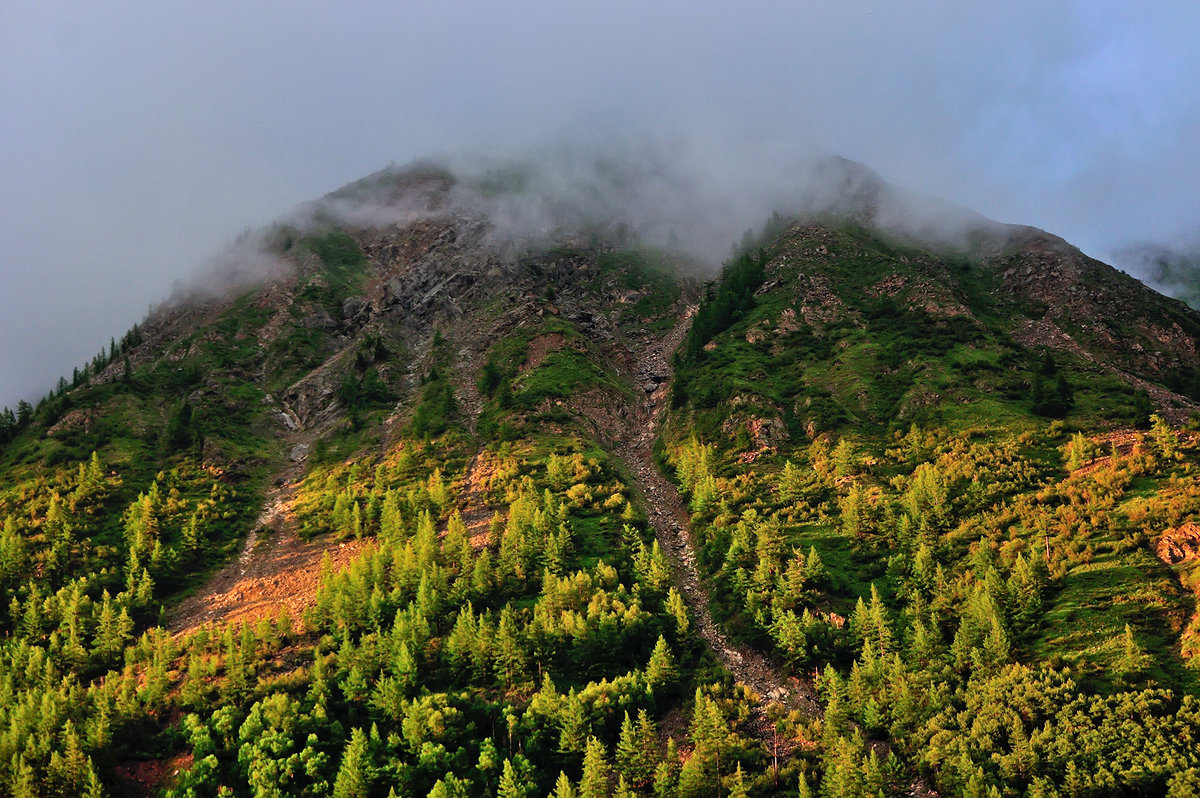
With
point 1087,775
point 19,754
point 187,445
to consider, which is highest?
point 187,445

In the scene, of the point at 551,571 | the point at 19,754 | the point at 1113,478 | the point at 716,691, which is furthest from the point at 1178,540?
the point at 19,754

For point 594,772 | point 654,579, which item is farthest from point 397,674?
point 654,579

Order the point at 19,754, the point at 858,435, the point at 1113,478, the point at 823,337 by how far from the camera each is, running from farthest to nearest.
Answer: the point at 823,337
the point at 858,435
the point at 1113,478
the point at 19,754

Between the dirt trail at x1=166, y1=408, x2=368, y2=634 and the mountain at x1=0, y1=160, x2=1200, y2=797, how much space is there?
0.73m

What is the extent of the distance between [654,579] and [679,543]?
21.3m

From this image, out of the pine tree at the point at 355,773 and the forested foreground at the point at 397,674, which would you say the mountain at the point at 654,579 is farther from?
the forested foreground at the point at 397,674

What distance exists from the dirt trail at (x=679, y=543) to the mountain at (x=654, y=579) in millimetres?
593

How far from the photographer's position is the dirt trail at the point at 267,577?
10388 centimetres

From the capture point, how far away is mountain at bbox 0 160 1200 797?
6650cm

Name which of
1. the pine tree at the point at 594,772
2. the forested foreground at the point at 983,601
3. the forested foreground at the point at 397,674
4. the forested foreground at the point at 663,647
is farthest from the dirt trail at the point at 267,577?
the forested foreground at the point at 983,601

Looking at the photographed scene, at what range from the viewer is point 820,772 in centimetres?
6488

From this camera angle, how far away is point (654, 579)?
95.6 meters

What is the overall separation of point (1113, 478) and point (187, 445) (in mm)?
178106

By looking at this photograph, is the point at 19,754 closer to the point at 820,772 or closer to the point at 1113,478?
the point at 820,772
